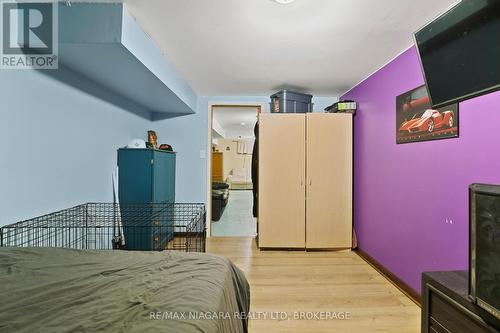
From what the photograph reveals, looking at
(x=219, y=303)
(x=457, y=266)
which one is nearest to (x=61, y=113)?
(x=219, y=303)

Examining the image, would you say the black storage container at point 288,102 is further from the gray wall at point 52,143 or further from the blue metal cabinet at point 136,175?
the gray wall at point 52,143

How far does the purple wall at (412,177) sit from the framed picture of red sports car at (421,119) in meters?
0.06

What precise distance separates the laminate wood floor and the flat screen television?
157 centimetres

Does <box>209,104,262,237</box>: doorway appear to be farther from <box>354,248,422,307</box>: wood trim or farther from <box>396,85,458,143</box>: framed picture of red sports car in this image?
<box>396,85,458,143</box>: framed picture of red sports car

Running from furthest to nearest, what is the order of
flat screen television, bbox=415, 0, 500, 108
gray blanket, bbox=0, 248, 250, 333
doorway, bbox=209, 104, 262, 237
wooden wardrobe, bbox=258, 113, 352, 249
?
doorway, bbox=209, 104, 262, 237, wooden wardrobe, bbox=258, 113, 352, 249, flat screen television, bbox=415, 0, 500, 108, gray blanket, bbox=0, 248, 250, 333

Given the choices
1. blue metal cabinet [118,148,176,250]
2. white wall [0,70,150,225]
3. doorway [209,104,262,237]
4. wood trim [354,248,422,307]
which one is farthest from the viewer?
doorway [209,104,262,237]

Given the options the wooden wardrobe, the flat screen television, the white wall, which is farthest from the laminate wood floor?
the white wall

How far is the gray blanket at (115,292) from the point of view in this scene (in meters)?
0.72

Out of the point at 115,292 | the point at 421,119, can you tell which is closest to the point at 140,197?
the point at 115,292

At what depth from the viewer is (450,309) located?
1.09 meters

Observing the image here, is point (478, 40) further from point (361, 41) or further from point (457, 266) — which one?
point (457, 266)

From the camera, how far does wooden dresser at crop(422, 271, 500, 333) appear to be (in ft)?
3.12

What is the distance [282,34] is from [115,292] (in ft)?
6.54

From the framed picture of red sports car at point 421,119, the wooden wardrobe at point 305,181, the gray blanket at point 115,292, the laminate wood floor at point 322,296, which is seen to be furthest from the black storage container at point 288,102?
the gray blanket at point 115,292
